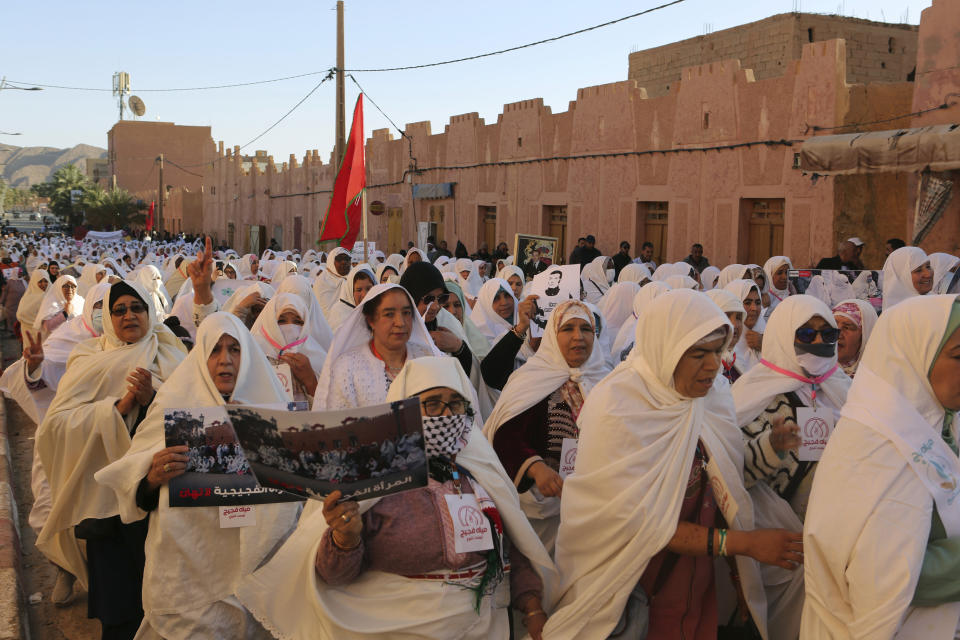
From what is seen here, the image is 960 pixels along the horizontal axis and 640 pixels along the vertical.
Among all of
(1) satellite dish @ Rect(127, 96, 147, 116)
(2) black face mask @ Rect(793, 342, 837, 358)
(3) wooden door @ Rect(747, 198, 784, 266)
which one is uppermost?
(1) satellite dish @ Rect(127, 96, 147, 116)

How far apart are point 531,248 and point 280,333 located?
4957 mm

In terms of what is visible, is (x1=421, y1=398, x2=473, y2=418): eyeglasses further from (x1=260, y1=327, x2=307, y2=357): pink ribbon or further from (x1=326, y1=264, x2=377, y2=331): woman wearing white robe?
(x1=326, y1=264, x2=377, y2=331): woman wearing white robe

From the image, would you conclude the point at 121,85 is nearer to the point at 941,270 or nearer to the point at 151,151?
the point at 151,151

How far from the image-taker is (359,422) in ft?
8.27

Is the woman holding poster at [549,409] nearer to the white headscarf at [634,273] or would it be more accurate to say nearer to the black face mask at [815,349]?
the black face mask at [815,349]

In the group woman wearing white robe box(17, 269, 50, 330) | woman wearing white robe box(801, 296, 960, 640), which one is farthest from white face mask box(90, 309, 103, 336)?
woman wearing white robe box(17, 269, 50, 330)

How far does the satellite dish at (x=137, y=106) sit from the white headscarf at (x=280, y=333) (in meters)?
86.9

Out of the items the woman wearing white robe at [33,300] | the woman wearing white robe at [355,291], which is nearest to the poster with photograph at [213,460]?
the woman wearing white robe at [355,291]

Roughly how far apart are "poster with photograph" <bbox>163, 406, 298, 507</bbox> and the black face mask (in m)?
2.08

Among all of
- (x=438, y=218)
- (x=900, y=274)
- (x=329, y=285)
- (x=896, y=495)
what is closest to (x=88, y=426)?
(x=896, y=495)

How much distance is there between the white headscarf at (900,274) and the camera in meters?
8.37

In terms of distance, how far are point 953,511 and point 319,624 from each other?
186 centimetres

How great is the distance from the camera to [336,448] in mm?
2514

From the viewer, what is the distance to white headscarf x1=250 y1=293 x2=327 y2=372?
5.59m
